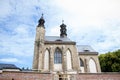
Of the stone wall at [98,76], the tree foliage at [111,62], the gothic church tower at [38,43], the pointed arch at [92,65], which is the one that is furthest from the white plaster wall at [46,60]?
the tree foliage at [111,62]

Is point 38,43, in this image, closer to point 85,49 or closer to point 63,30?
point 63,30

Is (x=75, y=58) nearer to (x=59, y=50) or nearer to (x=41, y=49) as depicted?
(x=59, y=50)

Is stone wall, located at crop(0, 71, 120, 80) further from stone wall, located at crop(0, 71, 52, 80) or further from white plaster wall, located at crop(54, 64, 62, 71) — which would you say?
white plaster wall, located at crop(54, 64, 62, 71)

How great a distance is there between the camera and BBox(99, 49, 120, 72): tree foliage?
29.5 m

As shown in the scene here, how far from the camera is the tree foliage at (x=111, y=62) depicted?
2955 cm

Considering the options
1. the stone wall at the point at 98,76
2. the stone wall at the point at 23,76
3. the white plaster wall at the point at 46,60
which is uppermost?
the white plaster wall at the point at 46,60

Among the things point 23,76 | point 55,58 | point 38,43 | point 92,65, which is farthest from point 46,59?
point 92,65

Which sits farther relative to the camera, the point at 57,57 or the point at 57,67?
the point at 57,57

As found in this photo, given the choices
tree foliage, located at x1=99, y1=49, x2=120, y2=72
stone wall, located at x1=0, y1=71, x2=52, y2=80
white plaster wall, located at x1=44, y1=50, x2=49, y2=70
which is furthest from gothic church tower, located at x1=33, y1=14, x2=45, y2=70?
tree foliage, located at x1=99, y1=49, x2=120, y2=72

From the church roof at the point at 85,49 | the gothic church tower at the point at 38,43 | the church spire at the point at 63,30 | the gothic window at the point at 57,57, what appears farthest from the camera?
the church spire at the point at 63,30

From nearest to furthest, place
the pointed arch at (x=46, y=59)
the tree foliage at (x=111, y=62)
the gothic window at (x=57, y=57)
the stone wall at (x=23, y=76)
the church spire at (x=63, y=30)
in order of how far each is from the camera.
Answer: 1. the stone wall at (x=23, y=76)
2. the pointed arch at (x=46, y=59)
3. the gothic window at (x=57, y=57)
4. the tree foliage at (x=111, y=62)
5. the church spire at (x=63, y=30)

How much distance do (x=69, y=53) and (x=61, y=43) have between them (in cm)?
241

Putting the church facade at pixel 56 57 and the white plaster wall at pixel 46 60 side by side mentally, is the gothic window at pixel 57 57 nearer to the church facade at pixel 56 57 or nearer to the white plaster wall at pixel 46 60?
the church facade at pixel 56 57

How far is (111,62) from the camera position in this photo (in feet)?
103
